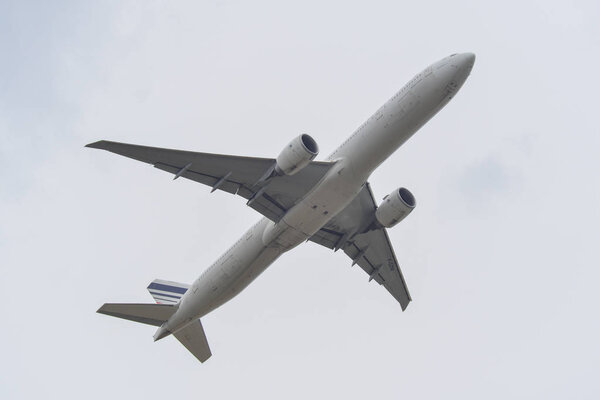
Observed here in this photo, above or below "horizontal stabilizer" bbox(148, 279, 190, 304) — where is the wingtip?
above

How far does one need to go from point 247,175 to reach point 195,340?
10865mm

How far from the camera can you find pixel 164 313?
1420 inches

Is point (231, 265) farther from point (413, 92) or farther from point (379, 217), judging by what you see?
point (413, 92)

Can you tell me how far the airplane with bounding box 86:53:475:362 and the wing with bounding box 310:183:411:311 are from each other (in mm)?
80

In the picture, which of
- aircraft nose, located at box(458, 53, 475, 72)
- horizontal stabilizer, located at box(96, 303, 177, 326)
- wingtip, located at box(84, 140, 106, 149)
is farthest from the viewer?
horizontal stabilizer, located at box(96, 303, 177, 326)

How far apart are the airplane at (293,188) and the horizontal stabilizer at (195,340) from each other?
2.10 feet

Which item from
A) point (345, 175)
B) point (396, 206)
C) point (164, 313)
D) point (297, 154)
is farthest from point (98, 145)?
point (396, 206)

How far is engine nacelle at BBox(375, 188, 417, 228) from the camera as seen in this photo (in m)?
34.5

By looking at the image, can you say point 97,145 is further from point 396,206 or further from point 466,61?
point 466,61

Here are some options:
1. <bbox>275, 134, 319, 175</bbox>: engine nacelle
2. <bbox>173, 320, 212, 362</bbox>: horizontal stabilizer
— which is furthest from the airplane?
<bbox>173, 320, 212, 362</bbox>: horizontal stabilizer

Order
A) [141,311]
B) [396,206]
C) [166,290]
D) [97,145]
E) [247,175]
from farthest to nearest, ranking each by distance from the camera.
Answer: [166,290]
[141,311]
[396,206]
[247,175]
[97,145]

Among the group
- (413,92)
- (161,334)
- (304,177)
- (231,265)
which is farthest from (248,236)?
(413,92)

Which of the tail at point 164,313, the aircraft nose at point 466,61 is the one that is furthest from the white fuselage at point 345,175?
the tail at point 164,313

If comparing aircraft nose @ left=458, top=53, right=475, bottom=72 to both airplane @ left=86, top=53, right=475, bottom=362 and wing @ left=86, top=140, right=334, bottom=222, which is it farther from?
wing @ left=86, top=140, right=334, bottom=222
